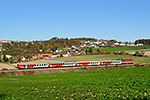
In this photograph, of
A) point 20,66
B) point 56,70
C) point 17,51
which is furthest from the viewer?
point 17,51

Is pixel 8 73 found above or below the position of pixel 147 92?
below

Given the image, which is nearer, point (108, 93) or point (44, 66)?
point (108, 93)

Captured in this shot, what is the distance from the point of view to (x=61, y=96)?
15.8m

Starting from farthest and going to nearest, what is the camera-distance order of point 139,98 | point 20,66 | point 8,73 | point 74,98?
point 20,66
point 8,73
point 74,98
point 139,98

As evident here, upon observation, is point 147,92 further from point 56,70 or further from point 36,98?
point 56,70

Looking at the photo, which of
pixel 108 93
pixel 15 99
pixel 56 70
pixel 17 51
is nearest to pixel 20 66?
pixel 56 70

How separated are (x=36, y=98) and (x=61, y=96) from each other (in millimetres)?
2430

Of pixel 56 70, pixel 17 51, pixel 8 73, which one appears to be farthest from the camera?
pixel 17 51

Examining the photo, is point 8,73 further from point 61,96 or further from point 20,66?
point 61,96

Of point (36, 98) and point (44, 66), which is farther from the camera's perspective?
point (44, 66)

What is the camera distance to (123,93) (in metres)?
15.1

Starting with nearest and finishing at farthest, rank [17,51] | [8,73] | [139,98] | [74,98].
Result: [139,98] → [74,98] → [8,73] → [17,51]

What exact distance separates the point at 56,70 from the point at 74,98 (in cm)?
2945

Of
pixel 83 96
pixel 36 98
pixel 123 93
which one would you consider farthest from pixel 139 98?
pixel 36 98
